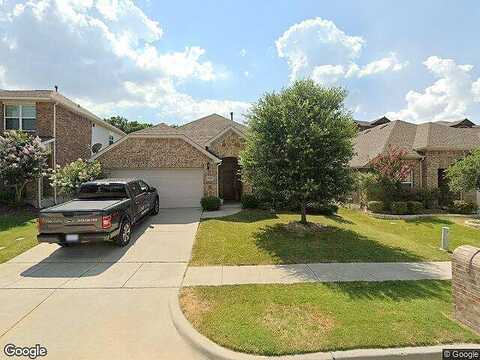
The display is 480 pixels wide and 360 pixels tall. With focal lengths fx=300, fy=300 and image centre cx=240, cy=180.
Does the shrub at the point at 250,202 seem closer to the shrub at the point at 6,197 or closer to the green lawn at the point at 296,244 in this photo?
the green lawn at the point at 296,244

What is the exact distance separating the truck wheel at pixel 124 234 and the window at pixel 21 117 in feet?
41.6

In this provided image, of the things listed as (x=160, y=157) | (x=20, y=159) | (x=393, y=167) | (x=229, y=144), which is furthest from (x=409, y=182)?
(x=20, y=159)

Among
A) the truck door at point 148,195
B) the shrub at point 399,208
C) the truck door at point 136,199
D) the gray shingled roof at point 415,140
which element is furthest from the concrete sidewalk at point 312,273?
the gray shingled roof at point 415,140

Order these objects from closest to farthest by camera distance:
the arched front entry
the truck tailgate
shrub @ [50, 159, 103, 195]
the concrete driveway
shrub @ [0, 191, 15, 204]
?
the concrete driveway
the truck tailgate
shrub @ [50, 159, 103, 195]
shrub @ [0, 191, 15, 204]
the arched front entry

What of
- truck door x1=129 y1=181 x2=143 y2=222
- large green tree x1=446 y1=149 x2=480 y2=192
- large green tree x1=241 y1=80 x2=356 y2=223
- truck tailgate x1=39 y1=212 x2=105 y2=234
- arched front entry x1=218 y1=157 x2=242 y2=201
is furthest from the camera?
arched front entry x1=218 y1=157 x2=242 y2=201

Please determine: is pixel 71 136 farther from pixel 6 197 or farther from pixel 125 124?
pixel 125 124

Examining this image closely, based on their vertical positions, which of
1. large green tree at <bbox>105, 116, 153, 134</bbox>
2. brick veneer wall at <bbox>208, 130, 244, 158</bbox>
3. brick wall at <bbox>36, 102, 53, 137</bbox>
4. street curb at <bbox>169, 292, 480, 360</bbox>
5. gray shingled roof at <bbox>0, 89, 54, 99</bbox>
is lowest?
street curb at <bbox>169, 292, 480, 360</bbox>

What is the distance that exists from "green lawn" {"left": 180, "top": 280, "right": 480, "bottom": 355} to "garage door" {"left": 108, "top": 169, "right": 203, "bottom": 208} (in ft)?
36.9

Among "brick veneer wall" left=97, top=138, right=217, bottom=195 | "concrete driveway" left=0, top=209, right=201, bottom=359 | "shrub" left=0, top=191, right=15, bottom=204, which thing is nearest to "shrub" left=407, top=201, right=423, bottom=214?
"brick veneer wall" left=97, top=138, right=217, bottom=195

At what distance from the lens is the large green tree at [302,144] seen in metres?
9.83

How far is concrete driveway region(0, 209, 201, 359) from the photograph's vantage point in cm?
430

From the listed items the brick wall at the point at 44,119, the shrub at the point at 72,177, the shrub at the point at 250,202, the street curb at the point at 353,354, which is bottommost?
the street curb at the point at 353,354

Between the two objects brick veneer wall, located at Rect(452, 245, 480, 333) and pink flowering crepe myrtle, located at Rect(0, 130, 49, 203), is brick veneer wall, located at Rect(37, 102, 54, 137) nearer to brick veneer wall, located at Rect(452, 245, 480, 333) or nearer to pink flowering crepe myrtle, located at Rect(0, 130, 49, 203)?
pink flowering crepe myrtle, located at Rect(0, 130, 49, 203)

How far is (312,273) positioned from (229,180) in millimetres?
13276
